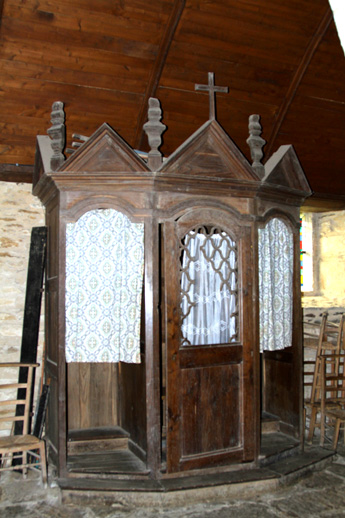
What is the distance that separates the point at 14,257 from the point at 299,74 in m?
3.53

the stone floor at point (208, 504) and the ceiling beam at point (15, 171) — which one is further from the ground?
the ceiling beam at point (15, 171)

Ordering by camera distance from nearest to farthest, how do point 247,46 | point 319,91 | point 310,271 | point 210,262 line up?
point 210,262
point 247,46
point 319,91
point 310,271

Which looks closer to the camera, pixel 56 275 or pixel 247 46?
pixel 56 275

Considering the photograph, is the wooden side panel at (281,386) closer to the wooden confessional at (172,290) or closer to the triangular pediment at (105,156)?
the wooden confessional at (172,290)

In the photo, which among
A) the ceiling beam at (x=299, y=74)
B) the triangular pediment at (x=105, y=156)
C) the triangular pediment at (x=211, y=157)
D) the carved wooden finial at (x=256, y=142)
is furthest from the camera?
the ceiling beam at (x=299, y=74)

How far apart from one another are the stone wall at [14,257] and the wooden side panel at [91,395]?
1.53 feet

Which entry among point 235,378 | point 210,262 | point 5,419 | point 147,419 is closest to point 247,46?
point 210,262

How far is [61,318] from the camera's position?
12.6ft

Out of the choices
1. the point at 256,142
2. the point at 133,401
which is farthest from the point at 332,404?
the point at 256,142

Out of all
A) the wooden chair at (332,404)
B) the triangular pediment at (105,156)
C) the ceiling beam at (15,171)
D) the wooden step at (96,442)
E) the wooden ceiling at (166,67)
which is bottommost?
the wooden step at (96,442)

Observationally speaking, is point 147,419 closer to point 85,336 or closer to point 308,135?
point 85,336

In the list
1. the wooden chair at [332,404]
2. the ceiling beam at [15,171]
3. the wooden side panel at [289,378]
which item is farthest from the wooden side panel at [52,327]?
the wooden chair at [332,404]

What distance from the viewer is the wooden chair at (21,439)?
3.83 m

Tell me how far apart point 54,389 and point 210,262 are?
1.67 meters
